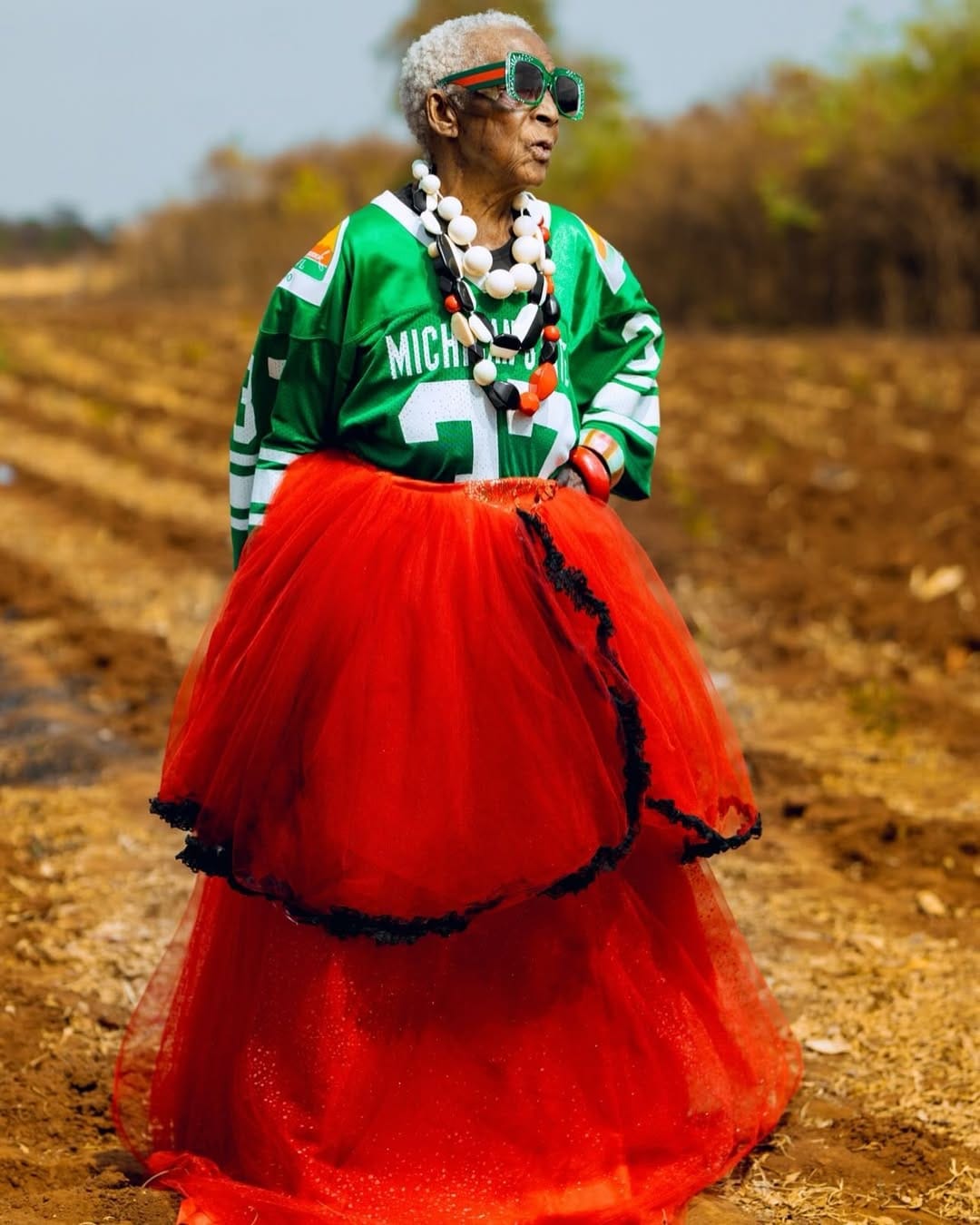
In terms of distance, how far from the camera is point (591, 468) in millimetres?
3244

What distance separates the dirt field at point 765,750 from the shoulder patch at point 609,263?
1.76 m

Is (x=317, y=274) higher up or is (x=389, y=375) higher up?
(x=317, y=274)

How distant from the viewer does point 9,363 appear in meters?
19.7

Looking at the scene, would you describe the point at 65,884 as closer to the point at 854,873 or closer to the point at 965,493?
the point at 854,873

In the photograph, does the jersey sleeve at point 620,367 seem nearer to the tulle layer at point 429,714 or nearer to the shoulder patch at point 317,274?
the tulle layer at point 429,714

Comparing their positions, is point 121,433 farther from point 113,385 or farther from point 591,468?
point 591,468

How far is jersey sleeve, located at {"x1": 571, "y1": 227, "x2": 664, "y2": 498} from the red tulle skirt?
7.8 inches

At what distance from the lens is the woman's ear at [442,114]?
3.08 meters

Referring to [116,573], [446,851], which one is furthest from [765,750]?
[116,573]

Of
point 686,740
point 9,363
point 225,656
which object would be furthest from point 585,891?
point 9,363

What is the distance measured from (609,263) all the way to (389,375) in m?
0.57

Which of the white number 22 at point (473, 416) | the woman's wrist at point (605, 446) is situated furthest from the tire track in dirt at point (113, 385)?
the white number 22 at point (473, 416)

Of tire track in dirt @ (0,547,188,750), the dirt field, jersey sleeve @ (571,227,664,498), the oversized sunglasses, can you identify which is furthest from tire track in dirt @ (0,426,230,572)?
the oversized sunglasses

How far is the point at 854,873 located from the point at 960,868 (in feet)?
1.01
